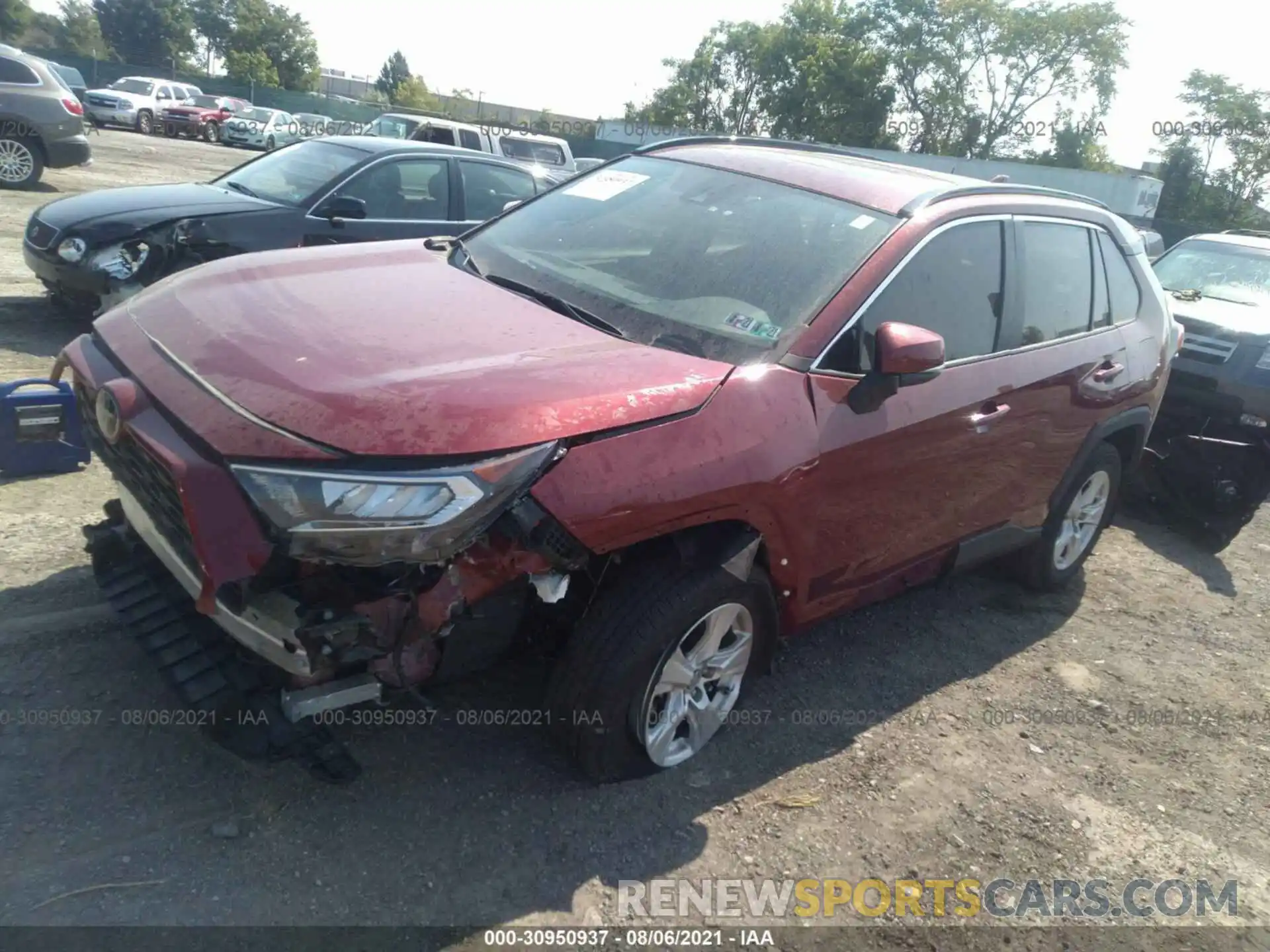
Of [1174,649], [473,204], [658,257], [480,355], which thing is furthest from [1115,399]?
[473,204]

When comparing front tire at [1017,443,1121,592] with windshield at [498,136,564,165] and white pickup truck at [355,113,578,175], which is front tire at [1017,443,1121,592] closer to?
white pickup truck at [355,113,578,175]

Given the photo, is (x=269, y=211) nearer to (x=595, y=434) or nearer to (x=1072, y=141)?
(x=595, y=434)

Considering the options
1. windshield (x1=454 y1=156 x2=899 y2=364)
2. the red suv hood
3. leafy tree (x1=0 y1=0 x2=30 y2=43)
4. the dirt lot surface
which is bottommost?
the dirt lot surface

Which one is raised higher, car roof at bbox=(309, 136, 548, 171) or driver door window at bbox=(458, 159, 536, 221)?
car roof at bbox=(309, 136, 548, 171)

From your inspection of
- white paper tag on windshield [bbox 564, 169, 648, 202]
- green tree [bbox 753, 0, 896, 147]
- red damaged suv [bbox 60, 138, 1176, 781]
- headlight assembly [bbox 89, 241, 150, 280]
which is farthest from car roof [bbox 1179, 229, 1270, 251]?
green tree [bbox 753, 0, 896, 147]

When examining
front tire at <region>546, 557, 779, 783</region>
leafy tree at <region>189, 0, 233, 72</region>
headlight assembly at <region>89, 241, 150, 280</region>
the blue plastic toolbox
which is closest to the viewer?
front tire at <region>546, 557, 779, 783</region>

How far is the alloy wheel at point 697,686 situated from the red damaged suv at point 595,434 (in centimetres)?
1

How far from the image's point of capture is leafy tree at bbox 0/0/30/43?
61.1m

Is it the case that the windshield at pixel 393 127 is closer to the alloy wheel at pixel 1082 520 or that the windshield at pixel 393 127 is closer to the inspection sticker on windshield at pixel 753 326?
the alloy wheel at pixel 1082 520

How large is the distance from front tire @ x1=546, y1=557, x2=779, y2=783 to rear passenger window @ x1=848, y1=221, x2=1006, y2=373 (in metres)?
0.89

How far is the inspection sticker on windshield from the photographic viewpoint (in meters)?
3.15

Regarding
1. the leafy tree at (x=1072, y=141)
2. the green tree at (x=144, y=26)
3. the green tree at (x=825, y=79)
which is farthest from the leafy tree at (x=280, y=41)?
the leafy tree at (x=1072, y=141)

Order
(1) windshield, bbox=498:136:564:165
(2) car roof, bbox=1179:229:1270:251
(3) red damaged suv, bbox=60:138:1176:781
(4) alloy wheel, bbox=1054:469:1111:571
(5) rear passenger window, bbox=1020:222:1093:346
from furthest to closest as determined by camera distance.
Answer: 1. (1) windshield, bbox=498:136:564:165
2. (2) car roof, bbox=1179:229:1270:251
3. (4) alloy wheel, bbox=1054:469:1111:571
4. (5) rear passenger window, bbox=1020:222:1093:346
5. (3) red damaged suv, bbox=60:138:1176:781

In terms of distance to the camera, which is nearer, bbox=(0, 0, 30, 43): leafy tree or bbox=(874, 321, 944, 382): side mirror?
bbox=(874, 321, 944, 382): side mirror
